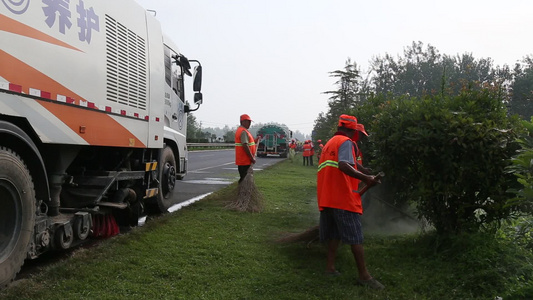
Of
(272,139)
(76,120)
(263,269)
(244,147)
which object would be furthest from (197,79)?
(272,139)

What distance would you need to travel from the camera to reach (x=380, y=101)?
8094 mm

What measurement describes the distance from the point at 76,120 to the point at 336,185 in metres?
2.55

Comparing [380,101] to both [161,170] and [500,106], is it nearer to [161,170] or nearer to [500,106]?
[500,106]

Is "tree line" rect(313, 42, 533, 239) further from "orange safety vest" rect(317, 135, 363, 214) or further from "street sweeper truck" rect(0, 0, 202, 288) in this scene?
"street sweeper truck" rect(0, 0, 202, 288)

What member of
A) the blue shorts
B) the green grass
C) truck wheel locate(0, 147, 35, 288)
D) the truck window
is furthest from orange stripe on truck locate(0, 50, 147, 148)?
the blue shorts

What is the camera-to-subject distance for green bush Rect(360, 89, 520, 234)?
15.0 feet

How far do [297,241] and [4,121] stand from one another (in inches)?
136

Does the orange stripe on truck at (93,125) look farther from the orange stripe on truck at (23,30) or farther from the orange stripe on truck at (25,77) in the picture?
the orange stripe on truck at (23,30)

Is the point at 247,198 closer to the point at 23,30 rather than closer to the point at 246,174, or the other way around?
the point at 246,174

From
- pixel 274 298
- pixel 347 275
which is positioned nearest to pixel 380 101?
pixel 347 275

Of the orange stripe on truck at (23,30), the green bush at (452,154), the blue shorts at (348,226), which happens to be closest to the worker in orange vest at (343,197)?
the blue shorts at (348,226)

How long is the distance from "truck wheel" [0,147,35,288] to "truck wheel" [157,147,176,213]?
133 inches

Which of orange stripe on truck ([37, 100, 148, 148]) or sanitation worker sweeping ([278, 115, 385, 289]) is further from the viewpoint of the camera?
sanitation worker sweeping ([278, 115, 385, 289])

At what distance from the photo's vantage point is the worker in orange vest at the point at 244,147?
8516mm
